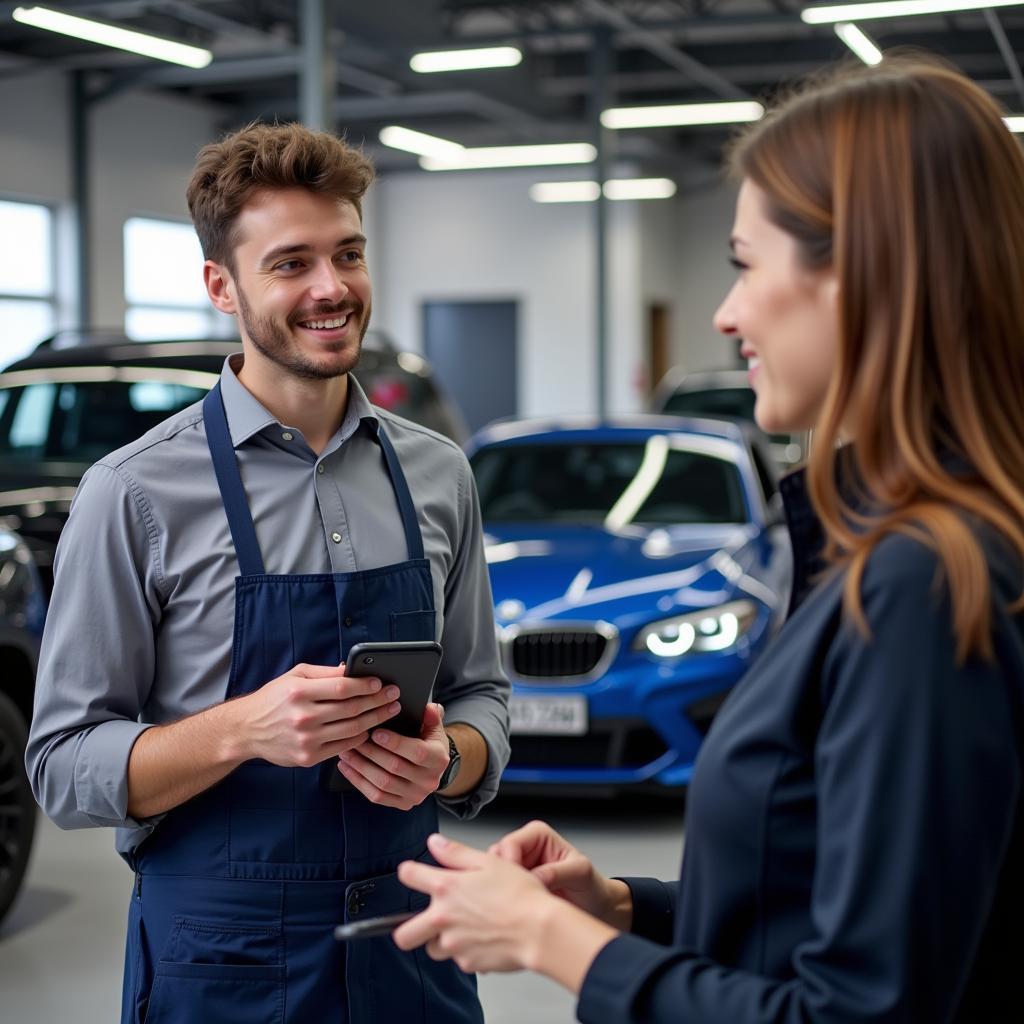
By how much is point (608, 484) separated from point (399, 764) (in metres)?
4.62

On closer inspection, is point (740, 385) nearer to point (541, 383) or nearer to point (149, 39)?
point (149, 39)

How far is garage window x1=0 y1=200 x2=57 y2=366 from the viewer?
14758 millimetres

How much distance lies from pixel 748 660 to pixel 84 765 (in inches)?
145

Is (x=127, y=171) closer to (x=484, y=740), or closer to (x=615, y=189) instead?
(x=615, y=189)

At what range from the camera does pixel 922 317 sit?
116 centimetres

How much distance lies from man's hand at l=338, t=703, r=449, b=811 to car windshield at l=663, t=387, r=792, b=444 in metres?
10.8

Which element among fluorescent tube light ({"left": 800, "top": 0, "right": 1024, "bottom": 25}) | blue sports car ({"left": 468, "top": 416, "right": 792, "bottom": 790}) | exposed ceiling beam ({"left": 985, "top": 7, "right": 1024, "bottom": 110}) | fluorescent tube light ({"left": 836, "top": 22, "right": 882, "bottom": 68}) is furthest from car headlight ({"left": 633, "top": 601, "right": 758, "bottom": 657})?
exposed ceiling beam ({"left": 985, "top": 7, "right": 1024, "bottom": 110})

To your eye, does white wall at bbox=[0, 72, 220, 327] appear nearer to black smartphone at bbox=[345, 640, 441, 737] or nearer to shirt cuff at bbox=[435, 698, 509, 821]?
shirt cuff at bbox=[435, 698, 509, 821]

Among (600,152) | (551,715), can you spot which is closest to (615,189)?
(600,152)

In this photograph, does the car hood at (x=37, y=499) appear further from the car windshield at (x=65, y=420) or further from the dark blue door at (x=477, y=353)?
the dark blue door at (x=477, y=353)

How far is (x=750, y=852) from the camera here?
120cm

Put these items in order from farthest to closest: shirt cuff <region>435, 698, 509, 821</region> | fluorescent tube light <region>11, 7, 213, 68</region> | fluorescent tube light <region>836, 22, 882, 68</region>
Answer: fluorescent tube light <region>836, 22, 882, 68</region> → fluorescent tube light <region>11, 7, 213, 68</region> → shirt cuff <region>435, 698, 509, 821</region>

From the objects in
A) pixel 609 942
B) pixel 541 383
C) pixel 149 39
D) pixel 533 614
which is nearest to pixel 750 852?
pixel 609 942

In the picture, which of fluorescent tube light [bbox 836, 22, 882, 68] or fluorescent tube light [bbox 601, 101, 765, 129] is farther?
fluorescent tube light [bbox 601, 101, 765, 129]
